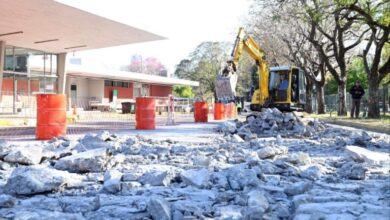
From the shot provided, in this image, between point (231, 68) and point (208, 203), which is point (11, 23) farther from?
point (208, 203)

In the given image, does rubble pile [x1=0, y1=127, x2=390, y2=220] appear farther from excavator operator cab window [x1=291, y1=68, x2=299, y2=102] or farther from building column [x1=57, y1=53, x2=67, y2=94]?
building column [x1=57, y1=53, x2=67, y2=94]

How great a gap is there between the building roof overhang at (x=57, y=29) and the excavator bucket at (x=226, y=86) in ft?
21.1

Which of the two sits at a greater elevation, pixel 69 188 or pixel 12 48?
pixel 12 48

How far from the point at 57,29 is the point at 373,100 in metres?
18.5

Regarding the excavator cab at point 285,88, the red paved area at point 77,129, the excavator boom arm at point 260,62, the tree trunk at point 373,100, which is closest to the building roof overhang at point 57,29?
the red paved area at point 77,129

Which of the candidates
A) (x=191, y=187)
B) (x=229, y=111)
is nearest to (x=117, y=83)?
(x=229, y=111)

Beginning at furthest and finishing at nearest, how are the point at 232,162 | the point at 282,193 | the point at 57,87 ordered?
the point at 57,87 → the point at 232,162 → the point at 282,193

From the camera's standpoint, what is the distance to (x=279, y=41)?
4250 cm

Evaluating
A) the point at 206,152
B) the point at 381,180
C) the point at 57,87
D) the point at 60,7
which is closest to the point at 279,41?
the point at 57,87

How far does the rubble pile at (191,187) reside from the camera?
4.83 meters

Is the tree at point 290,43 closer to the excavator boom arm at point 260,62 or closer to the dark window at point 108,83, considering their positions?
the excavator boom arm at point 260,62

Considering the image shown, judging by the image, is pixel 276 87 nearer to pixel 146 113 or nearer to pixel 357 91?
pixel 357 91

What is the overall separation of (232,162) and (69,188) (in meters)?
3.32

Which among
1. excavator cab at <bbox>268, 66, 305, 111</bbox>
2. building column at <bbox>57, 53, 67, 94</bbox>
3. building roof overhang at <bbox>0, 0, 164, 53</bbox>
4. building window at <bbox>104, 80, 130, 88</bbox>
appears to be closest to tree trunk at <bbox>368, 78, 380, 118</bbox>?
excavator cab at <bbox>268, 66, 305, 111</bbox>
